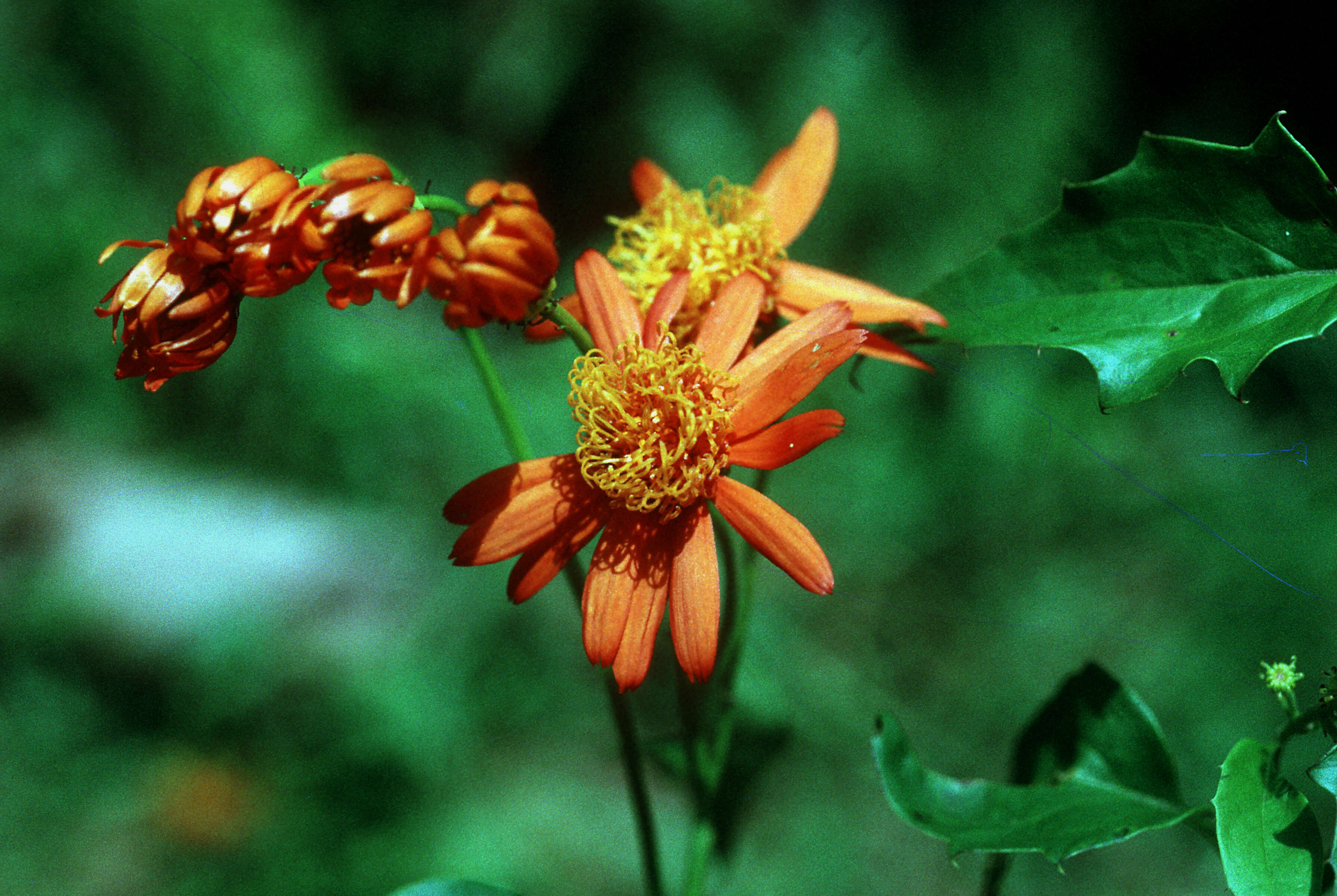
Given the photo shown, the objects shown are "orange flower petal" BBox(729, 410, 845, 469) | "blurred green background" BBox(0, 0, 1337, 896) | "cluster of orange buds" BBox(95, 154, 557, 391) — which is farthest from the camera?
"blurred green background" BBox(0, 0, 1337, 896)

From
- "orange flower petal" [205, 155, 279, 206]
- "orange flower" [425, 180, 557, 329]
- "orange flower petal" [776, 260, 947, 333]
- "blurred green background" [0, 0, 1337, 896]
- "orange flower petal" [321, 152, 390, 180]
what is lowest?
"blurred green background" [0, 0, 1337, 896]

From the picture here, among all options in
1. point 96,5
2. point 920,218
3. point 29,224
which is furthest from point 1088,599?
point 96,5

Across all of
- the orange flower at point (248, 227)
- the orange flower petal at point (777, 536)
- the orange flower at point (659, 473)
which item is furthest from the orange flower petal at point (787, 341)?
the orange flower at point (248, 227)

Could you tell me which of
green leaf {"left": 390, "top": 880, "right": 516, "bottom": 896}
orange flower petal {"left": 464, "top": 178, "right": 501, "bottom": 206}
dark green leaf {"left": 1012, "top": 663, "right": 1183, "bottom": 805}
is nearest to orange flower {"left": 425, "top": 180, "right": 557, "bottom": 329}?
orange flower petal {"left": 464, "top": 178, "right": 501, "bottom": 206}

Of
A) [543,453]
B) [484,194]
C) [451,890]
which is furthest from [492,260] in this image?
[543,453]

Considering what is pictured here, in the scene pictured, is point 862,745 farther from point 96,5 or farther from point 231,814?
point 96,5

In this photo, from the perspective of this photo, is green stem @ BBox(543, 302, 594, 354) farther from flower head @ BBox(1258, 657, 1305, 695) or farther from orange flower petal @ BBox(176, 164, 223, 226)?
flower head @ BBox(1258, 657, 1305, 695)

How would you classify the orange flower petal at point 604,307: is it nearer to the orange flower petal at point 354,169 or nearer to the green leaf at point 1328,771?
the orange flower petal at point 354,169
